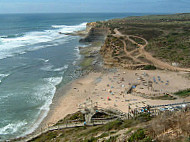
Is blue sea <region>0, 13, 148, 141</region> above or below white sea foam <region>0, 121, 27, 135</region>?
above

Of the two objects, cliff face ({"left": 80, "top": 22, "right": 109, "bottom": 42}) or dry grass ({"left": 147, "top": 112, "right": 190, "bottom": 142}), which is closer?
dry grass ({"left": 147, "top": 112, "right": 190, "bottom": 142})

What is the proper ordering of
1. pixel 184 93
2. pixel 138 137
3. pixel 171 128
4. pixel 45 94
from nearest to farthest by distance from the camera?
pixel 171 128 < pixel 138 137 < pixel 184 93 < pixel 45 94

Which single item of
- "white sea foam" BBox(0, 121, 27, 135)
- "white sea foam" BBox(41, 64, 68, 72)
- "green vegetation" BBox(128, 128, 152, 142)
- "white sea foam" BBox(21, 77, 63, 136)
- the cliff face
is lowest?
"white sea foam" BBox(0, 121, 27, 135)

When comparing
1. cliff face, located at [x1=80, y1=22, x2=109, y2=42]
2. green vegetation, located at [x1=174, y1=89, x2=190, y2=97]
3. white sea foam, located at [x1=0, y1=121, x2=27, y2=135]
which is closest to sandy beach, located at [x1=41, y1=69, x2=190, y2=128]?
green vegetation, located at [x1=174, y1=89, x2=190, y2=97]

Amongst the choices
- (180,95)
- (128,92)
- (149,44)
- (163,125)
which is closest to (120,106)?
(128,92)

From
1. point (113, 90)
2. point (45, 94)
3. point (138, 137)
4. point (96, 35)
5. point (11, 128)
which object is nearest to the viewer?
point (138, 137)

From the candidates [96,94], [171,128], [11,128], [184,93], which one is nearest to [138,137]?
[171,128]

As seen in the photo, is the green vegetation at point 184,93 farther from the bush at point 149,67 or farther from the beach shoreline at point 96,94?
the bush at point 149,67

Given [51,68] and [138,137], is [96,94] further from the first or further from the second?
[138,137]

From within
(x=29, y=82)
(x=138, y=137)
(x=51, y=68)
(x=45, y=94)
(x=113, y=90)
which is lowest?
(x=45, y=94)

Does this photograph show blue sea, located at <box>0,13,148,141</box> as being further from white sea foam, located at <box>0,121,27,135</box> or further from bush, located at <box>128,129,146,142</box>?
bush, located at <box>128,129,146,142</box>
